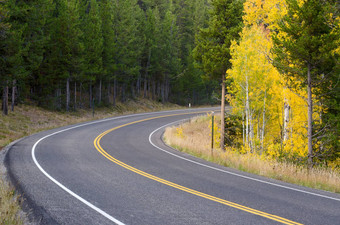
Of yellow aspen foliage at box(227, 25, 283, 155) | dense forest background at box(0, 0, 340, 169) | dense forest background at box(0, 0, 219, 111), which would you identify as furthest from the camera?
dense forest background at box(0, 0, 219, 111)

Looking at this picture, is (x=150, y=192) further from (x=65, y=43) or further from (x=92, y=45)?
(x=92, y=45)

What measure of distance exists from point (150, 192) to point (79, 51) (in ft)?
93.1

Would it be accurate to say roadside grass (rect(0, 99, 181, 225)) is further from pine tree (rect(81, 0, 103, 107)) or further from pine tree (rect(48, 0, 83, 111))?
pine tree (rect(81, 0, 103, 107))

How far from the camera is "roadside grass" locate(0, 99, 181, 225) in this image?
645 centimetres

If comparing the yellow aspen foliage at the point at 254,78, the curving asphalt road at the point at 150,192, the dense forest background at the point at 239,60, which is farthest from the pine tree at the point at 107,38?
the curving asphalt road at the point at 150,192

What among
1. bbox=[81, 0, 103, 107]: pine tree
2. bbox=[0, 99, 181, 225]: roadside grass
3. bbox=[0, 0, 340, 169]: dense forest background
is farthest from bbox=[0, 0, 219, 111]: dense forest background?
bbox=[0, 99, 181, 225]: roadside grass

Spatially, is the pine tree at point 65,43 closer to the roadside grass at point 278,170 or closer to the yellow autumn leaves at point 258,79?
→ the yellow autumn leaves at point 258,79

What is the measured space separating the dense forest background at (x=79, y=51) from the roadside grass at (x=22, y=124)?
5.84 feet

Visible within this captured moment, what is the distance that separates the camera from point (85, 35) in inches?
1411

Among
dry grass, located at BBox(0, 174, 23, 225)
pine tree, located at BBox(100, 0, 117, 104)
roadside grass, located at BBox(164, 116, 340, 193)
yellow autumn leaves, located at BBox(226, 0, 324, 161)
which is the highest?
pine tree, located at BBox(100, 0, 117, 104)

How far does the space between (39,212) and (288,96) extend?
12.7 meters

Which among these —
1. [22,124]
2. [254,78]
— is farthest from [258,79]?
[22,124]

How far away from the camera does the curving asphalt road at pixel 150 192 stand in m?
6.48

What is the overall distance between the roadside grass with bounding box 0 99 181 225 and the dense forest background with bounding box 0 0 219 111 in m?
1.78
